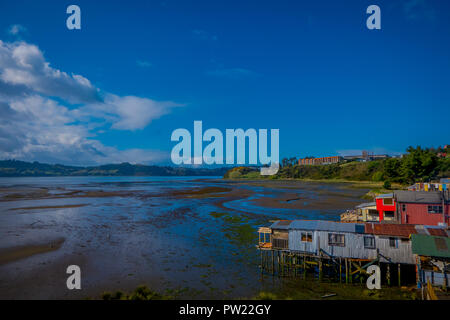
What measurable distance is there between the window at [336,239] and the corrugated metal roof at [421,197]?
13305mm

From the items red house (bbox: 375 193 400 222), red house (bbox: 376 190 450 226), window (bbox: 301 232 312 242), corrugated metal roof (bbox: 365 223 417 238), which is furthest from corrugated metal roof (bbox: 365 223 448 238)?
red house (bbox: 375 193 400 222)

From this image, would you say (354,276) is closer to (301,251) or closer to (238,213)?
(301,251)

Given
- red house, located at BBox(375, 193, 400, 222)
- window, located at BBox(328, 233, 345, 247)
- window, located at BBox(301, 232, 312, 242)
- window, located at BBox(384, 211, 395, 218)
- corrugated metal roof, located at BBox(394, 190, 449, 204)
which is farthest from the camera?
window, located at BBox(384, 211, 395, 218)

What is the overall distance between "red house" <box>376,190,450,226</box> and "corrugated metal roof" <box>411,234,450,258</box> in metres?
11.8

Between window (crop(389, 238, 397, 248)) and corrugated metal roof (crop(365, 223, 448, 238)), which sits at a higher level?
corrugated metal roof (crop(365, 223, 448, 238))

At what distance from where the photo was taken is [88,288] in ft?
70.0

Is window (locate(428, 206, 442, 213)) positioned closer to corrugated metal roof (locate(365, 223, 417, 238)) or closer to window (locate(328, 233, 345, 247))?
corrugated metal roof (locate(365, 223, 417, 238))

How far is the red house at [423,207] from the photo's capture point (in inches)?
1163

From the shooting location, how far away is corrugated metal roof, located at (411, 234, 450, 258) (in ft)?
62.4

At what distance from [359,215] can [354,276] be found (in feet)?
56.8

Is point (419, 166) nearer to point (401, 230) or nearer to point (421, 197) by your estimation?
point (421, 197)

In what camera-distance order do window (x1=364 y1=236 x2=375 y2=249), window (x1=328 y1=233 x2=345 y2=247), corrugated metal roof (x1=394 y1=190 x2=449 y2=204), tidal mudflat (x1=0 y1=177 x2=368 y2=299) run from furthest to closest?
corrugated metal roof (x1=394 y1=190 x2=449 y2=204)
window (x1=328 y1=233 x2=345 y2=247)
window (x1=364 y1=236 x2=375 y2=249)
tidal mudflat (x1=0 y1=177 x2=368 y2=299)

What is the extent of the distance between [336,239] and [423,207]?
15.1 meters
